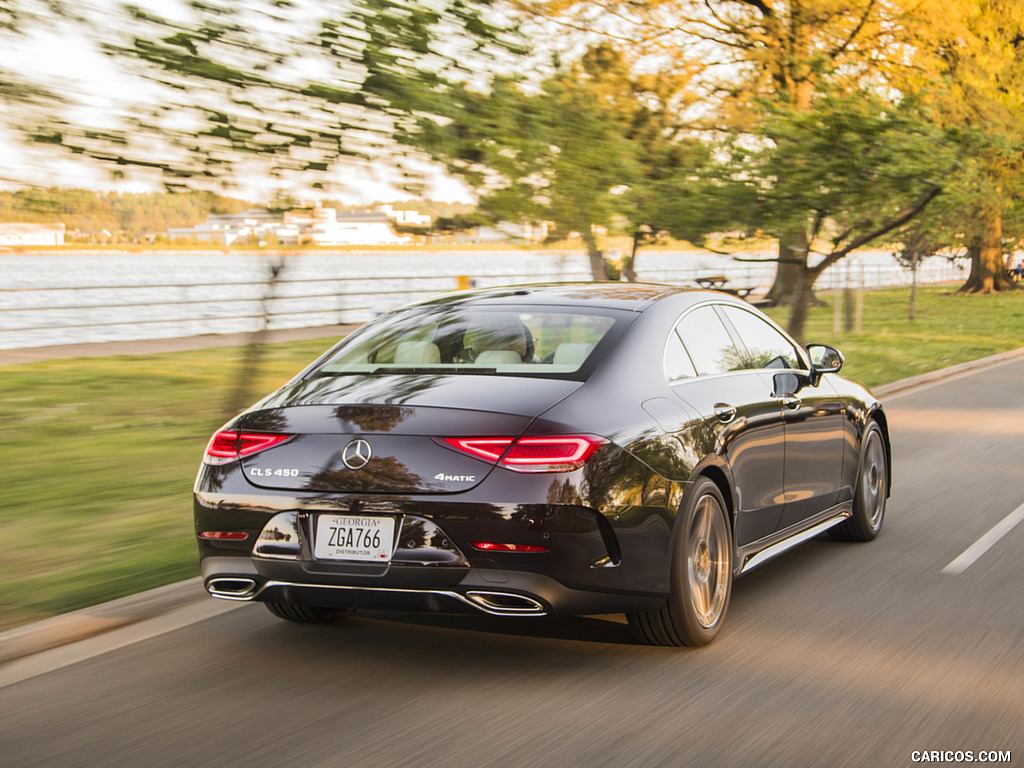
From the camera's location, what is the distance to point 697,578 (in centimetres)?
537

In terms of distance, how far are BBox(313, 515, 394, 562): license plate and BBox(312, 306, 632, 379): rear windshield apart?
0.81 metres

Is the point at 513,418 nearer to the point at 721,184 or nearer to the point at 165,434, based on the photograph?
the point at 165,434

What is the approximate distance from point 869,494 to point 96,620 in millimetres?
4541

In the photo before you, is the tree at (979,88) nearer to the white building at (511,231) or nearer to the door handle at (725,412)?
the white building at (511,231)

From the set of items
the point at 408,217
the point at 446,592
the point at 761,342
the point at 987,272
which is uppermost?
the point at 408,217

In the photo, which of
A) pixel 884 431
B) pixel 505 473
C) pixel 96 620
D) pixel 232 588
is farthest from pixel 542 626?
pixel 884 431

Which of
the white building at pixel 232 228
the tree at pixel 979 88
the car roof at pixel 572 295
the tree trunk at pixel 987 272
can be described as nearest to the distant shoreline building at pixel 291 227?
the white building at pixel 232 228

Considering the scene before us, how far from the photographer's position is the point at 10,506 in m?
8.38

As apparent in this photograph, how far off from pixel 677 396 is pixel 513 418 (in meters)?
1.02

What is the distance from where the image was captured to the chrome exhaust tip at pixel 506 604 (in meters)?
4.73

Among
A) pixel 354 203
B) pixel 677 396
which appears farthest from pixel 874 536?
pixel 354 203

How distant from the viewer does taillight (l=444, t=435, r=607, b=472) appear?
4684 millimetres

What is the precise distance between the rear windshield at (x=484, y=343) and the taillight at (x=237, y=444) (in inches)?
22.8

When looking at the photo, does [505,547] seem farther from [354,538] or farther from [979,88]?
[979,88]
